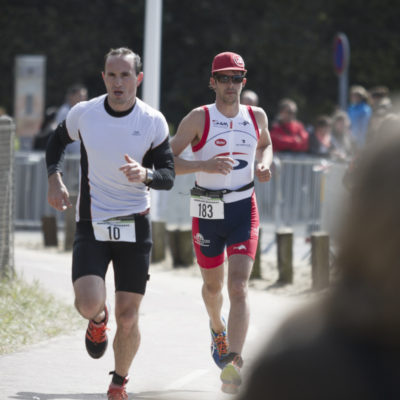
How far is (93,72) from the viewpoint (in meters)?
29.0

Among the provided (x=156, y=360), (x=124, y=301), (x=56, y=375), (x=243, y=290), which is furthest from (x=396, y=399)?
(x=156, y=360)

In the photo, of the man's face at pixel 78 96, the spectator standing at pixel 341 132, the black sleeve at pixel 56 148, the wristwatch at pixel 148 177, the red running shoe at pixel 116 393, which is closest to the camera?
the wristwatch at pixel 148 177

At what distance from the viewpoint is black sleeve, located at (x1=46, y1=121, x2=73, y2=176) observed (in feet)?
19.0

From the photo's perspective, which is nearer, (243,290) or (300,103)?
(243,290)

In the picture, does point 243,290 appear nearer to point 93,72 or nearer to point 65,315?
point 65,315

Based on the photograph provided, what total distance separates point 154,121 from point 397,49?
24559mm

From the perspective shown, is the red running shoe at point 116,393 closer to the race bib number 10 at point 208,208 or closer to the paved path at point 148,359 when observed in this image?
the paved path at point 148,359

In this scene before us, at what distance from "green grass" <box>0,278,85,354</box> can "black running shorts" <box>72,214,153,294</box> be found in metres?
1.78

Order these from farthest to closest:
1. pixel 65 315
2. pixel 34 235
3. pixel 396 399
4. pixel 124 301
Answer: pixel 34 235 < pixel 65 315 < pixel 124 301 < pixel 396 399

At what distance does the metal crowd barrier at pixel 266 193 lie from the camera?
1387 cm

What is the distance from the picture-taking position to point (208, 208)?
639cm

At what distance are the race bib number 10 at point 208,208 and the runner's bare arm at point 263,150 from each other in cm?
32

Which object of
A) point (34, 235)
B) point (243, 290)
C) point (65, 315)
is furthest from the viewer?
point (34, 235)

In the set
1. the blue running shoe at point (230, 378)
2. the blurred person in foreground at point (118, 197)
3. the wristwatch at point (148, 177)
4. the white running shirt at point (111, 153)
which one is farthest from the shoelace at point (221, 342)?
the wristwatch at point (148, 177)
